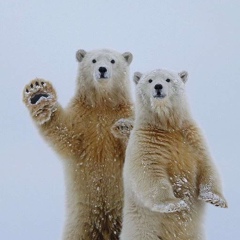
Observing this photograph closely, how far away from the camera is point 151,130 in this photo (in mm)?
9273

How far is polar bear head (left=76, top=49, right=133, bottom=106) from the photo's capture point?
420 inches

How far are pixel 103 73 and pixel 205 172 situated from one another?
7.00 ft

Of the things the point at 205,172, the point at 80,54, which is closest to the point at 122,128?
the point at 205,172

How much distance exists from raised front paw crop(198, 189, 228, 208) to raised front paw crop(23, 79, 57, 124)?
2477mm

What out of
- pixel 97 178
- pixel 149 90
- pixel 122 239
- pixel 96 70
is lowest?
pixel 122 239

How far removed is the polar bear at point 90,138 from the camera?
1025 centimetres

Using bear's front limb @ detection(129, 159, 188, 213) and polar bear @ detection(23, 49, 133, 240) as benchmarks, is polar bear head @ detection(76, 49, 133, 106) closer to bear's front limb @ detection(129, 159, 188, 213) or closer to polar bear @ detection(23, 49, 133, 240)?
polar bear @ detection(23, 49, 133, 240)

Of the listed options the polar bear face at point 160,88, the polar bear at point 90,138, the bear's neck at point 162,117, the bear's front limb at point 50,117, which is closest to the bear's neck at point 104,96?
the polar bear at point 90,138

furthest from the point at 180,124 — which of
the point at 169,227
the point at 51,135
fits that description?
the point at 51,135

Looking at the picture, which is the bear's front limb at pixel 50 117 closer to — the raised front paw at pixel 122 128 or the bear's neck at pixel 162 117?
the raised front paw at pixel 122 128

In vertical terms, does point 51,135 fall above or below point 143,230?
above

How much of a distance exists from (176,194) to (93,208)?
61.2 inches

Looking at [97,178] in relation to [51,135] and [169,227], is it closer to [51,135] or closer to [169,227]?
[51,135]

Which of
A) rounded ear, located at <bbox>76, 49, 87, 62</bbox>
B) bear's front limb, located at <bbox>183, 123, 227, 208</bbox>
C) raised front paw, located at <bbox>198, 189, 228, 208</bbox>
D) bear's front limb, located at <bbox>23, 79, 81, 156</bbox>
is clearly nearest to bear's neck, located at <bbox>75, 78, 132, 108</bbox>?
bear's front limb, located at <bbox>23, 79, 81, 156</bbox>
